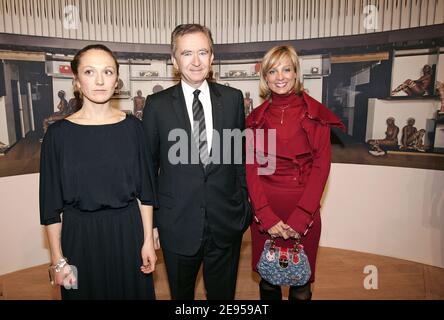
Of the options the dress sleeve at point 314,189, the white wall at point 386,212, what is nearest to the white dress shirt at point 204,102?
the dress sleeve at point 314,189

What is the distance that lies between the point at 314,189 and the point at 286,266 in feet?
1.68

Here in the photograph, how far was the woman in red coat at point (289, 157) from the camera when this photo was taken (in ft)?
7.27

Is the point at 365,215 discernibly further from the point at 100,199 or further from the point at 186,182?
the point at 100,199

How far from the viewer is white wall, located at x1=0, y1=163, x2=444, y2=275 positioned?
11.8ft

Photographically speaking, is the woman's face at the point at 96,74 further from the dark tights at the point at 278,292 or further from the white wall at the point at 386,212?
the white wall at the point at 386,212

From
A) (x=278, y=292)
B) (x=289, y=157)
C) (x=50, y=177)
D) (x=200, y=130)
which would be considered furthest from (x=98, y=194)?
(x=278, y=292)

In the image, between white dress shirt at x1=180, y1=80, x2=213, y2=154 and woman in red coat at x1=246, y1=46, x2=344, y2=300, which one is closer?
white dress shirt at x1=180, y1=80, x2=213, y2=154

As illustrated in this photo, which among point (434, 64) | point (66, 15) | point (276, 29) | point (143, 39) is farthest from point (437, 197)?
point (66, 15)

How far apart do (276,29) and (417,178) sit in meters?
2.22

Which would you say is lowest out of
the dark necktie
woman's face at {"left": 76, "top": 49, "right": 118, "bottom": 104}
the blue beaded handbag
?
the blue beaded handbag

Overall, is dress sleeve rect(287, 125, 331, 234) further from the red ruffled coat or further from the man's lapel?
the man's lapel

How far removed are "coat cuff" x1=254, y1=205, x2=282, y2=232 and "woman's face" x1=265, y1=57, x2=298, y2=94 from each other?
0.75 metres

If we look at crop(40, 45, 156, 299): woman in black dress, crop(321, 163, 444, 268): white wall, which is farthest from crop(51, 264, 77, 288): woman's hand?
crop(321, 163, 444, 268): white wall
